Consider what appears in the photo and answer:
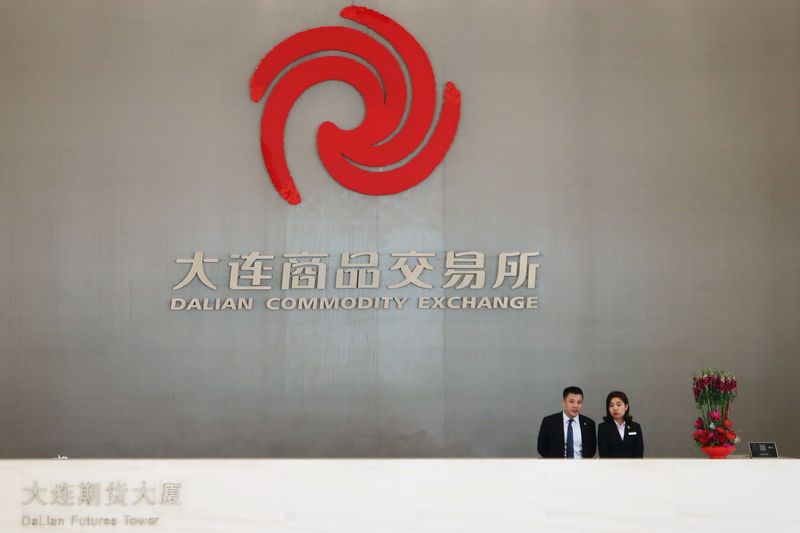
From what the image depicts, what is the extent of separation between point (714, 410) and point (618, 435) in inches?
28.9

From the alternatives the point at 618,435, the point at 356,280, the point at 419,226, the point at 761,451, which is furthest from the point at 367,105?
the point at 761,451

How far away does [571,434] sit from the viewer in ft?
16.9

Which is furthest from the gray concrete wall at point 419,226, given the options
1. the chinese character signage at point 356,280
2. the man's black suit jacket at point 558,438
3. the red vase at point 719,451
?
the red vase at point 719,451

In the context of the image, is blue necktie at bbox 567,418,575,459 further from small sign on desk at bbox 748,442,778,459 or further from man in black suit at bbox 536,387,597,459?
small sign on desk at bbox 748,442,778,459

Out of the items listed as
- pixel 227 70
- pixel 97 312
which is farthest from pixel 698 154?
pixel 97 312

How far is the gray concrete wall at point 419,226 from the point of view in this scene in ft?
21.2

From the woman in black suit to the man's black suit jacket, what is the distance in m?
0.07

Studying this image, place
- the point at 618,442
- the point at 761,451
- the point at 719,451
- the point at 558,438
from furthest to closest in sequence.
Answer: the point at 558,438 → the point at 618,442 → the point at 761,451 → the point at 719,451

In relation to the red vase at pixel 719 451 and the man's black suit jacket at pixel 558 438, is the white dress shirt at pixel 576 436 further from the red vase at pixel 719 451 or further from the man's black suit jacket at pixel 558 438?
the red vase at pixel 719 451
